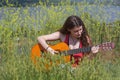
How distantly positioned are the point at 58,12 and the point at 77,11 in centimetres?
44

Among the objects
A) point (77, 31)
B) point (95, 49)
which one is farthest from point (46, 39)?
point (95, 49)

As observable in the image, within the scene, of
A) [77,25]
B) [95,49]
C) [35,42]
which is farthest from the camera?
[35,42]

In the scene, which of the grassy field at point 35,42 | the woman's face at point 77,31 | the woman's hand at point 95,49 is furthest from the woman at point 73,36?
the grassy field at point 35,42

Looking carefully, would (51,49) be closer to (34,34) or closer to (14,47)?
(14,47)

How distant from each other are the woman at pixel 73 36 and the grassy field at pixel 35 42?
28 cm

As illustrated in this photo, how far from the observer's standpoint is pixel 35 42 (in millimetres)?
5609

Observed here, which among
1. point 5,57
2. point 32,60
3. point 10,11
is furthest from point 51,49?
point 10,11

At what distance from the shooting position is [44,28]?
593 cm

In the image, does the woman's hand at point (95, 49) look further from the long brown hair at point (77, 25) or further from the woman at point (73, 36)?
the long brown hair at point (77, 25)

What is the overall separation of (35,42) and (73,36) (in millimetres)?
887

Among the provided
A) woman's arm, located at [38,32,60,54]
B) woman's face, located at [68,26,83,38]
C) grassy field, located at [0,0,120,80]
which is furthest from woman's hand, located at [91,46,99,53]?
woman's arm, located at [38,32,60,54]

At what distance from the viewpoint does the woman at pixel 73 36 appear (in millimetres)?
4695

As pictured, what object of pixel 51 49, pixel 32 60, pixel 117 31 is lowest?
pixel 117 31

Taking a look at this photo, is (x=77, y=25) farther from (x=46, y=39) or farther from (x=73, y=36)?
(x=46, y=39)
